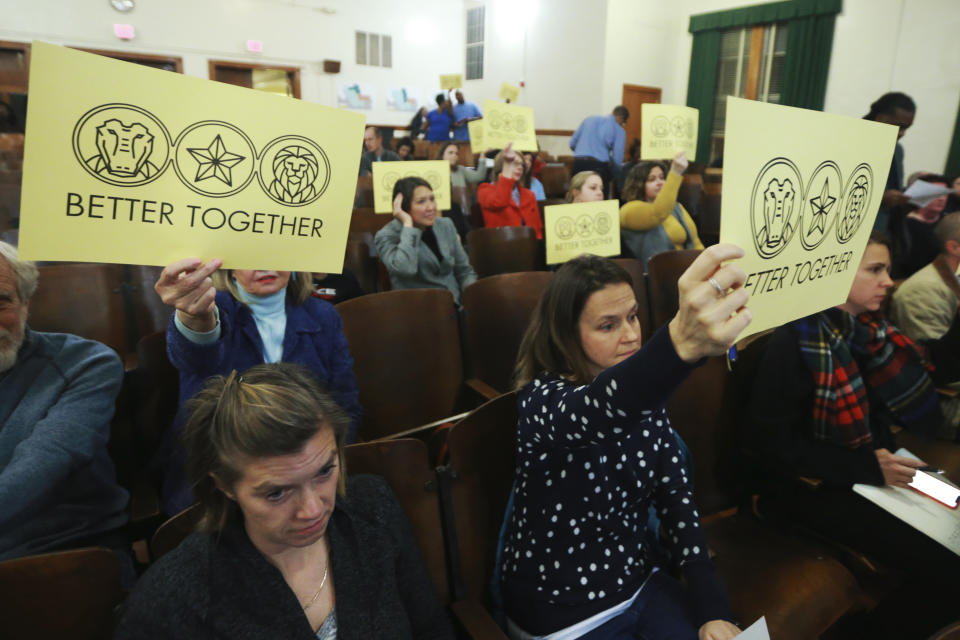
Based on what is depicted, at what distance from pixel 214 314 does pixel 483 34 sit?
12294 mm

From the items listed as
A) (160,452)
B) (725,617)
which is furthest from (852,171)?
(160,452)

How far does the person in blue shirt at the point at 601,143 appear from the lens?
7.18 m

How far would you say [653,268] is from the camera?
2.72 meters

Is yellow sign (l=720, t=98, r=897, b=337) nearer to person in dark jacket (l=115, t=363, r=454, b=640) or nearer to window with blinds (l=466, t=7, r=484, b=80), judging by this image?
person in dark jacket (l=115, t=363, r=454, b=640)

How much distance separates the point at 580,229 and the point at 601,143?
4825mm

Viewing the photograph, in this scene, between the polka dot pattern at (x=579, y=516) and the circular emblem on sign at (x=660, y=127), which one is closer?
the polka dot pattern at (x=579, y=516)

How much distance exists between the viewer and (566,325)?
4.15ft

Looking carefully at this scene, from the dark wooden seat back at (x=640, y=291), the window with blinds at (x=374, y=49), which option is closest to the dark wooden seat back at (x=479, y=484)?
the dark wooden seat back at (x=640, y=291)

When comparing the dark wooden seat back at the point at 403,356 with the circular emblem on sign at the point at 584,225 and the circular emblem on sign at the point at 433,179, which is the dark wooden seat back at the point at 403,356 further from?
the circular emblem on sign at the point at 433,179

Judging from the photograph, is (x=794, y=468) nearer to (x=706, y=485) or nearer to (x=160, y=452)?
(x=706, y=485)

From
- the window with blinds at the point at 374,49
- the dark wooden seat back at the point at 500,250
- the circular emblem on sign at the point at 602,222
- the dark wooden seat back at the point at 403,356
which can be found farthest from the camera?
the window with blinds at the point at 374,49

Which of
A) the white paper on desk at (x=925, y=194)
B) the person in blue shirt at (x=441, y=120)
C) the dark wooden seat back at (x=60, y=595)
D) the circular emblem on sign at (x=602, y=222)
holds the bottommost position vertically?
the dark wooden seat back at (x=60, y=595)

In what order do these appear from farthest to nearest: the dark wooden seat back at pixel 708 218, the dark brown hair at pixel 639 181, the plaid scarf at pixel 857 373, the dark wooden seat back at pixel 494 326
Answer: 1. the dark wooden seat back at pixel 708 218
2. the dark brown hair at pixel 639 181
3. the dark wooden seat back at pixel 494 326
4. the plaid scarf at pixel 857 373

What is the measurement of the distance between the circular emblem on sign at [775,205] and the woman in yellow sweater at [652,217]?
245 centimetres
